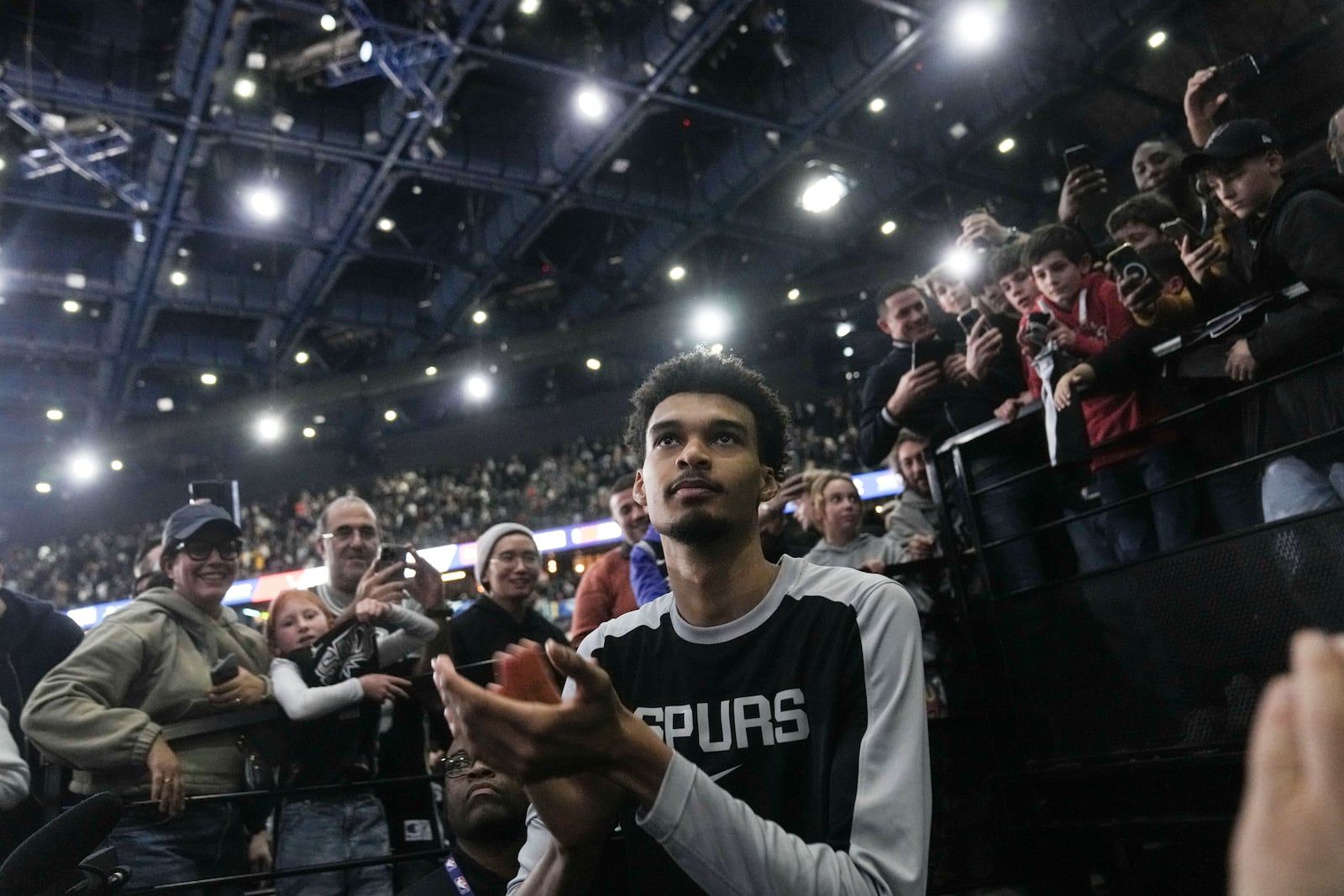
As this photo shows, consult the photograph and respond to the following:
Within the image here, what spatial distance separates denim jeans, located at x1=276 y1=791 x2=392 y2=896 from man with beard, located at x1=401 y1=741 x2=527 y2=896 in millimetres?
563

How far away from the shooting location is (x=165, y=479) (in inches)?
826

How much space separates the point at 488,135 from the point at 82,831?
39.6 feet

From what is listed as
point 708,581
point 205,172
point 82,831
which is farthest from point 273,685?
point 205,172

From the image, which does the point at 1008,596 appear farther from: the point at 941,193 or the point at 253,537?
the point at 253,537

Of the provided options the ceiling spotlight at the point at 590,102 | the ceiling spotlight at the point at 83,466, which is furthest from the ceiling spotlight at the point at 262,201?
the ceiling spotlight at the point at 83,466

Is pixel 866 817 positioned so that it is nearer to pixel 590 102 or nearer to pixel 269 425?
pixel 590 102

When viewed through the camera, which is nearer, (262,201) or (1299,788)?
(1299,788)

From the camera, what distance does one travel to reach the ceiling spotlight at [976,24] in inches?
377

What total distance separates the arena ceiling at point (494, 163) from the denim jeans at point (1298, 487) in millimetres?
4808

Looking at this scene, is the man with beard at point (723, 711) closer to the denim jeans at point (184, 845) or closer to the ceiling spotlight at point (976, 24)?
the denim jeans at point (184, 845)

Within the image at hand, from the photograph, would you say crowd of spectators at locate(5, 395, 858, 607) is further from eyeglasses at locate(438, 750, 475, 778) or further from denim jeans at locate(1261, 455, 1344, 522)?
eyeglasses at locate(438, 750, 475, 778)

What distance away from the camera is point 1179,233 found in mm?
3248

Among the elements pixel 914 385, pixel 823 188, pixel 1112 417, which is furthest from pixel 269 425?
pixel 1112 417

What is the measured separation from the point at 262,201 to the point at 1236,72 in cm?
1115
